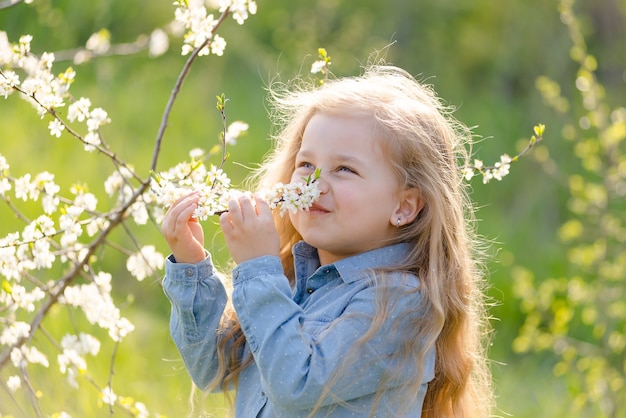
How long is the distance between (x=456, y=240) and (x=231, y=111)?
4490 millimetres

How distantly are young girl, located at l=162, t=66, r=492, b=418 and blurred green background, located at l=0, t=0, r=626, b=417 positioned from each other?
1391 mm

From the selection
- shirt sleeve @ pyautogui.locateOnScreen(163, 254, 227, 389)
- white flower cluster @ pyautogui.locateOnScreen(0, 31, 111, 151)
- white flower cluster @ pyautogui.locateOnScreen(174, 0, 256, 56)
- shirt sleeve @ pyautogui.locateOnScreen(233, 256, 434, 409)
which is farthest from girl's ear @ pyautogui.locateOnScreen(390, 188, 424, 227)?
white flower cluster @ pyautogui.locateOnScreen(0, 31, 111, 151)

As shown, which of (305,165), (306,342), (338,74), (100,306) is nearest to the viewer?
(306,342)

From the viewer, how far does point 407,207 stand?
2014 millimetres

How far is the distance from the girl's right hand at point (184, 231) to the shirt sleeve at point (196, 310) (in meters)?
0.02

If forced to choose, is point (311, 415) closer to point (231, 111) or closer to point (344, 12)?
point (231, 111)

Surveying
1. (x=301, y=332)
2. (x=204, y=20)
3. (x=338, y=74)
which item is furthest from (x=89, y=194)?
(x=338, y=74)

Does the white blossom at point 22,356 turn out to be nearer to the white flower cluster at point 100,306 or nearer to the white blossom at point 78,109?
the white flower cluster at point 100,306

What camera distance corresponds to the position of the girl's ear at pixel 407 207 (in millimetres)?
1989

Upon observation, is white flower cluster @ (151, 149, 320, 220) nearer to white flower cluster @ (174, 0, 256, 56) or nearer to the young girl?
the young girl

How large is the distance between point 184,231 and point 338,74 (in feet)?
15.9

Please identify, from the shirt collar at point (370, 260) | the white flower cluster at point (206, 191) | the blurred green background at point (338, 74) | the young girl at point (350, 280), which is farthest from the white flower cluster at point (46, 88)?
the blurred green background at point (338, 74)

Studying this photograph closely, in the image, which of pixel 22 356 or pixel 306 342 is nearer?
pixel 306 342

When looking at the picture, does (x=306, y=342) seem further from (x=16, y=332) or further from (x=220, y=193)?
(x=16, y=332)
